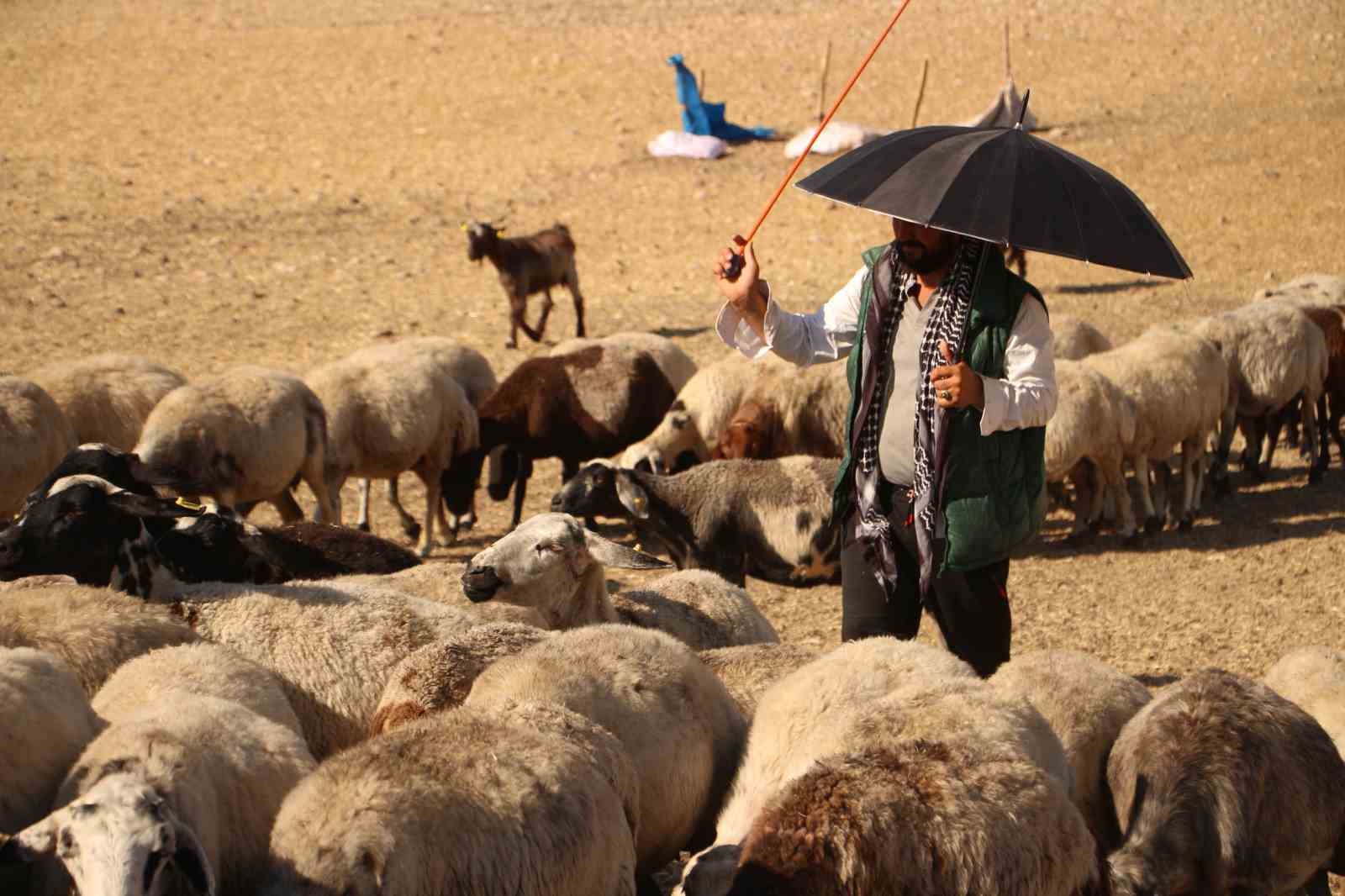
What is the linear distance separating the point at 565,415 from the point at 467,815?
8365 millimetres

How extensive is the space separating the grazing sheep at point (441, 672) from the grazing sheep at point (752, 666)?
2.48 feet

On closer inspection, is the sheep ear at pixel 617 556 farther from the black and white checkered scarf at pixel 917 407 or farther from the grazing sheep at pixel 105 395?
the grazing sheep at pixel 105 395

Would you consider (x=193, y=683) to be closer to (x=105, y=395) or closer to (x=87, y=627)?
(x=87, y=627)

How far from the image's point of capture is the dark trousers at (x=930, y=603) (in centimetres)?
488

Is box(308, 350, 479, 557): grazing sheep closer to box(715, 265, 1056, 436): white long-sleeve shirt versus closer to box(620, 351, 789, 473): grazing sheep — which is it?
box(620, 351, 789, 473): grazing sheep

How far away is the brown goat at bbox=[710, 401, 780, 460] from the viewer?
1059 centimetres

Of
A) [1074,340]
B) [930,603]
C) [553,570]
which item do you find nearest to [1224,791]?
[930,603]

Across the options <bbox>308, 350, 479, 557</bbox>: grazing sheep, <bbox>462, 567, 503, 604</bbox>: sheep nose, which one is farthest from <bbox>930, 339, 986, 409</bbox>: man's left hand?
<bbox>308, 350, 479, 557</bbox>: grazing sheep

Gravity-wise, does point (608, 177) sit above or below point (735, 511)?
above

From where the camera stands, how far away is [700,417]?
11344 mm

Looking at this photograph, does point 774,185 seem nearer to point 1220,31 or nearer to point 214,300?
point 214,300

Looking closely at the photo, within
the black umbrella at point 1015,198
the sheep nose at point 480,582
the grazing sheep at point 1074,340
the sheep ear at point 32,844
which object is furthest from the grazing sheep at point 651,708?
the grazing sheep at point 1074,340

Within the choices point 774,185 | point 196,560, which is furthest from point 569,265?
point 196,560

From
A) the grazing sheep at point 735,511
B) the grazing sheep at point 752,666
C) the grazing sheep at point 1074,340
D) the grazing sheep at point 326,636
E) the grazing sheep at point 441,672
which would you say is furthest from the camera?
the grazing sheep at point 1074,340
